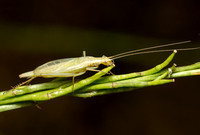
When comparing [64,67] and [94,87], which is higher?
[64,67]

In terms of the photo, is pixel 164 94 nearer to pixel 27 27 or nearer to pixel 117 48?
pixel 117 48

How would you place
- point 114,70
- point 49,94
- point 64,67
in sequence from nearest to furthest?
point 49,94, point 64,67, point 114,70

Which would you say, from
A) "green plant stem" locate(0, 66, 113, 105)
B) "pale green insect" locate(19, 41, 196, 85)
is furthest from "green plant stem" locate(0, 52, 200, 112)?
"pale green insect" locate(19, 41, 196, 85)

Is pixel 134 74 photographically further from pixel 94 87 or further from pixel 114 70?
pixel 114 70

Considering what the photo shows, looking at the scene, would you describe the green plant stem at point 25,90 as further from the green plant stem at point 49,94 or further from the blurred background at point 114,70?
the blurred background at point 114,70

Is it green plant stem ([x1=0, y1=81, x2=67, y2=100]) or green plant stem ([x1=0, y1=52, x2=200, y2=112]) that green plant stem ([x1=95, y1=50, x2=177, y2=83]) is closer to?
green plant stem ([x1=0, y1=52, x2=200, y2=112])

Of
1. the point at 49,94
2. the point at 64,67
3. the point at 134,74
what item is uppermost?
the point at 64,67

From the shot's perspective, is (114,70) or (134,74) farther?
(114,70)

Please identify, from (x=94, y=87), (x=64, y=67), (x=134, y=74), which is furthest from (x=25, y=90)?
(x=64, y=67)

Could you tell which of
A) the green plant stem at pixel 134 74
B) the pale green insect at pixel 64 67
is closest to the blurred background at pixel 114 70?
the pale green insect at pixel 64 67

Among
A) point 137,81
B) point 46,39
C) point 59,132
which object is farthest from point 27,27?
point 137,81
